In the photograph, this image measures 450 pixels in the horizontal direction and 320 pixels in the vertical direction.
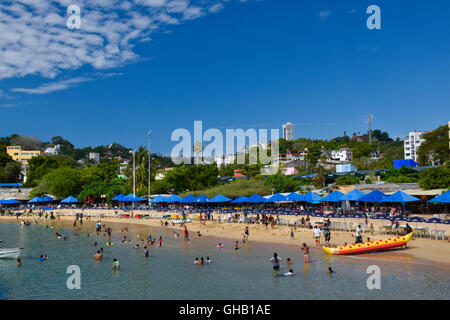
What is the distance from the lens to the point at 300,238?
27766mm

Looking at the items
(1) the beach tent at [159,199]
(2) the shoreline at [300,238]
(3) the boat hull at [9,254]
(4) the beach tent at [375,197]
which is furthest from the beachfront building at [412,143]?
(3) the boat hull at [9,254]

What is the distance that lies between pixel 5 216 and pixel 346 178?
54761 mm

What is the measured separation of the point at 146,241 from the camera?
95.3ft

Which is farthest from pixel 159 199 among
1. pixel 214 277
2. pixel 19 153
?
pixel 19 153

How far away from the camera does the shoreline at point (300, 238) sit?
20.0 meters

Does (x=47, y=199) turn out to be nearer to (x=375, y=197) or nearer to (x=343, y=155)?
(x=375, y=197)

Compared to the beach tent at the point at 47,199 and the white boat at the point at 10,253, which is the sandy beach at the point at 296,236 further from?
the beach tent at the point at 47,199

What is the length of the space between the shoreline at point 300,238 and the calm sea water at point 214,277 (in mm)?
1052

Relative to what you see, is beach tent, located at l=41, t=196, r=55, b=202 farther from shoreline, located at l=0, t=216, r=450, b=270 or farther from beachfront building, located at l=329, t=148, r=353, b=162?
beachfront building, located at l=329, t=148, r=353, b=162

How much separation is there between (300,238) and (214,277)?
11583mm
